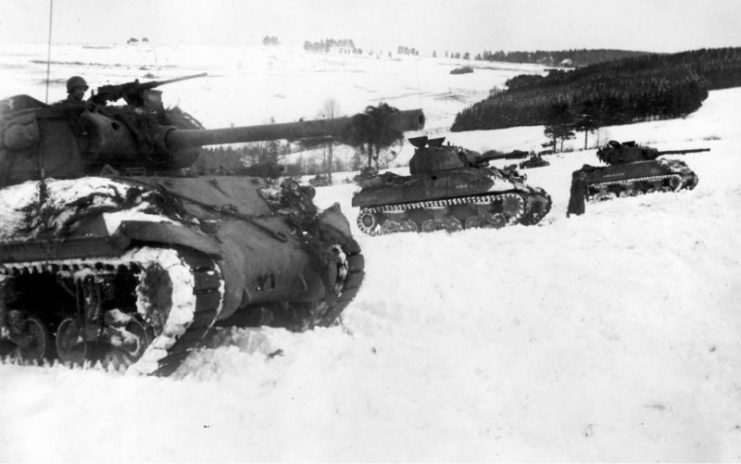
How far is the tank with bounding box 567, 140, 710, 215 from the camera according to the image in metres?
22.0

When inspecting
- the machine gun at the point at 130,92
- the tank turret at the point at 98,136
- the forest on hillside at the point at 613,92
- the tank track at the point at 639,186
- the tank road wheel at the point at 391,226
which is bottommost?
the tank road wheel at the point at 391,226

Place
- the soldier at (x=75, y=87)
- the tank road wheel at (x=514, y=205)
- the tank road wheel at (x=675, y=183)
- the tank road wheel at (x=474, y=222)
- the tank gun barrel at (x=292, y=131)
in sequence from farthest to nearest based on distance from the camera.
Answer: the tank road wheel at (x=675, y=183) < the tank road wheel at (x=474, y=222) < the tank road wheel at (x=514, y=205) < the soldier at (x=75, y=87) < the tank gun barrel at (x=292, y=131)

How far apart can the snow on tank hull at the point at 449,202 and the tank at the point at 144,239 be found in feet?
31.9

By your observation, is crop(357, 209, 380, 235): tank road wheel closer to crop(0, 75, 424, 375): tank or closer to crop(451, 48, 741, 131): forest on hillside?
crop(0, 75, 424, 375): tank

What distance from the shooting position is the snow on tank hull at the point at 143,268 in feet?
19.6

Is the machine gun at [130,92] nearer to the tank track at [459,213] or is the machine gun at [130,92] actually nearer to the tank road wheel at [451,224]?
the tank track at [459,213]

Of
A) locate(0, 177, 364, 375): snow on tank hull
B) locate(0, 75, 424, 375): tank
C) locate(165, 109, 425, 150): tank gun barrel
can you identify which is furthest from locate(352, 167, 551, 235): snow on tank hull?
locate(165, 109, 425, 150): tank gun barrel

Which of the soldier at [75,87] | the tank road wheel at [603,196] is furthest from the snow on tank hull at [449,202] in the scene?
the soldier at [75,87]

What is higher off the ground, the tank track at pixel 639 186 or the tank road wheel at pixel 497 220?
the tank track at pixel 639 186

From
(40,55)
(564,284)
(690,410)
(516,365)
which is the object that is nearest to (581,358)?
(516,365)

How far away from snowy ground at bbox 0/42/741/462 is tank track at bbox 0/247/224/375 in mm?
298

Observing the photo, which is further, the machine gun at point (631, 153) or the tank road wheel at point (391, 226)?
the machine gun at point (631, 153)

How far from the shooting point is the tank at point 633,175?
22016 mm

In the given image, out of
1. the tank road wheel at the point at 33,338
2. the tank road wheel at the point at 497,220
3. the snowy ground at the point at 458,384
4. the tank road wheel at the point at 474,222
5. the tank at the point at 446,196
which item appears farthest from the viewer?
the tank road wheel at the point at 474,222
